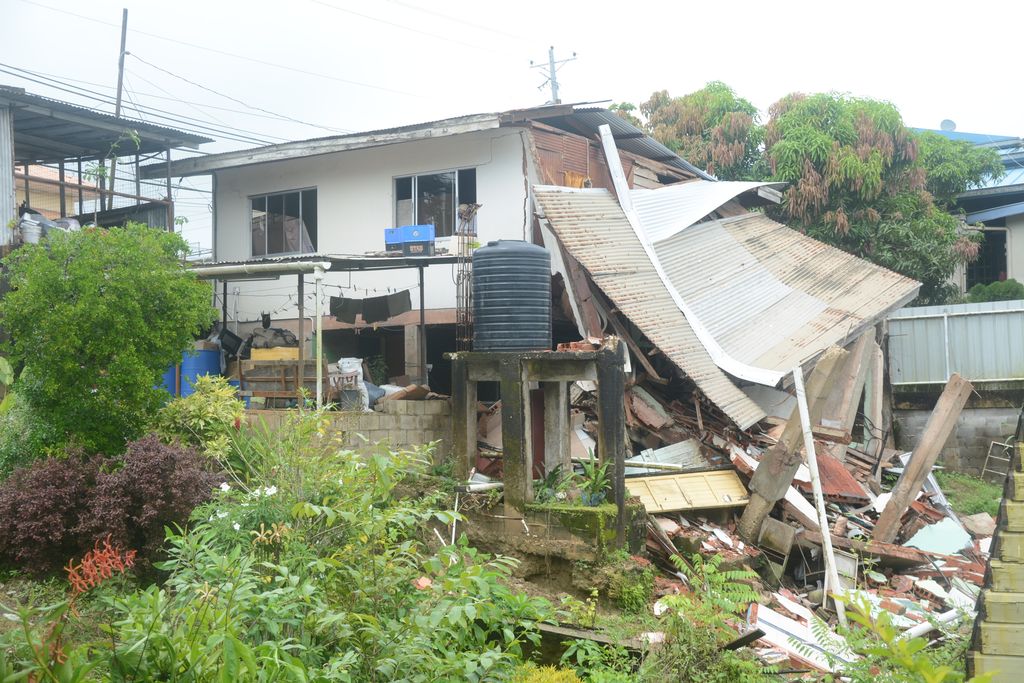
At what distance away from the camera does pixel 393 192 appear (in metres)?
16.0

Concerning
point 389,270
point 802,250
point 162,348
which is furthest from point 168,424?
point 802,250

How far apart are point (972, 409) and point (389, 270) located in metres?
11.0

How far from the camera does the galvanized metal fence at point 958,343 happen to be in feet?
56.0

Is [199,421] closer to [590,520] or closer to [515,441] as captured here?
[515,441]

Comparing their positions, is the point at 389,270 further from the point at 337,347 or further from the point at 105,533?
the point at 105,533

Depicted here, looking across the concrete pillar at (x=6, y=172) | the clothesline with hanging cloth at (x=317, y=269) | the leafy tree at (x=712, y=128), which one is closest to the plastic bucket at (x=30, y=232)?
the concrete pillar at (x=6, y=172)

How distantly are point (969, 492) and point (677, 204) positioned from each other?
687 cm

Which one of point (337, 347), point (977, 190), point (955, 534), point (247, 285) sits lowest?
point (955, 534)

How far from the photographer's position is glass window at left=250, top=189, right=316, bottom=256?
56.0ft

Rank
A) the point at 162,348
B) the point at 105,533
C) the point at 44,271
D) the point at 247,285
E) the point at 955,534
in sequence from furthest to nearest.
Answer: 1. the point at 247,285
2. the point at 955,534
3. the point at 162,348
4. the point at 44,271
5. the point at 105,533

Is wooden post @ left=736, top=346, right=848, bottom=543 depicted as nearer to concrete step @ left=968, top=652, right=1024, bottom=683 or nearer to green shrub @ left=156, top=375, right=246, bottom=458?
concrete step @ left=968, top=652, right=1024, bottom=683

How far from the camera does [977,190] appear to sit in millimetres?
21984

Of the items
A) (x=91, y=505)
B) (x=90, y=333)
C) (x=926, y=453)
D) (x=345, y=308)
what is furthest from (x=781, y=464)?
(x=345, y=308)

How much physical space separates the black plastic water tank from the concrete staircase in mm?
4986
